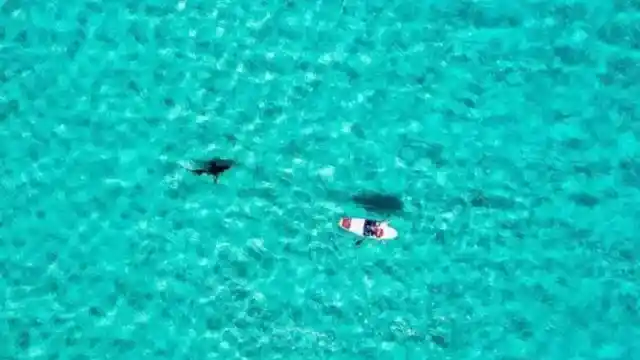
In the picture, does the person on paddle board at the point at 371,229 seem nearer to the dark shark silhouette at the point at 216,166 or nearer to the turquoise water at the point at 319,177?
the turquoise water at the point at 319,177

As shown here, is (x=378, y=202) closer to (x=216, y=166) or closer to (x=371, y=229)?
(x=371, y=229)

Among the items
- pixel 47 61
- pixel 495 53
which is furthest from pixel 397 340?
pixel 47 61

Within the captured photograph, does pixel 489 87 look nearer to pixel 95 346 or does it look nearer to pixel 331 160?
pixel 331 160

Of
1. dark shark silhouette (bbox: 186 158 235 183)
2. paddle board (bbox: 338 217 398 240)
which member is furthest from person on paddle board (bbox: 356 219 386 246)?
dark shark silhouette (bbox: 186 158 235 183)

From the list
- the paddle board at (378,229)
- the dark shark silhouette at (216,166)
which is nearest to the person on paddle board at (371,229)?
the paddle board at (378,229)

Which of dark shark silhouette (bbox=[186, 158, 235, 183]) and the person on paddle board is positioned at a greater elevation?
dark shark silhouette (bbox=[186, 158, 235, 183])

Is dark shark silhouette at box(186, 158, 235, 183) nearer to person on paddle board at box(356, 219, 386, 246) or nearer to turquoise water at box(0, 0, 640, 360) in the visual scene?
turquoise water at box(0, 0, 640, 360)

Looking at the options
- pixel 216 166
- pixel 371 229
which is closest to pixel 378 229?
pixel 371 229

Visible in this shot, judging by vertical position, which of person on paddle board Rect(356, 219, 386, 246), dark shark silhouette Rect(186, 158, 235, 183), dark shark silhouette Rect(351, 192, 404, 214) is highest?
dark shark silhouette Rect(186, 158, 235, 183)
